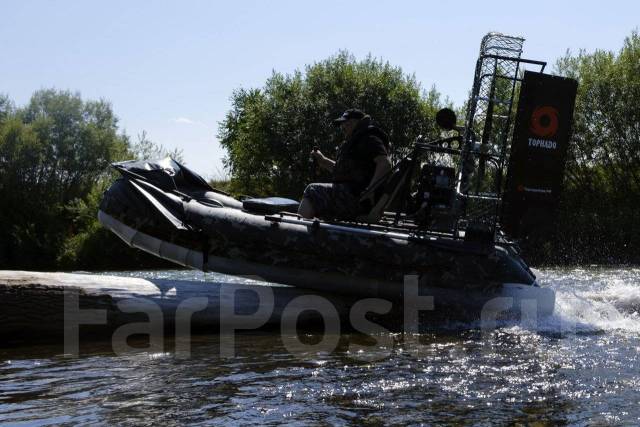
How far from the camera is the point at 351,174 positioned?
8.47 meters

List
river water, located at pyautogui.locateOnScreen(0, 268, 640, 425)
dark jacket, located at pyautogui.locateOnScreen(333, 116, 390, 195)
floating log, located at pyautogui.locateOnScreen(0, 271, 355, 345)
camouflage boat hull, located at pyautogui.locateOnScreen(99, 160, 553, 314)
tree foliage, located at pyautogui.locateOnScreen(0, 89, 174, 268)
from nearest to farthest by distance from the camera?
1. river water, located at pyautogui.locateOnScreen(0, 268, 640, 425)
2. floating log, located at pyautogui.locateOnScreen(0, 271, 355, 345)
3. camouflage boat hull, located at pyautogui.locateOnScreen(99, 160, 553, 314)
4. dark jacket, located at pyautogui.locateOnScreen(333, 116, 390, 195)
5. tree foliage, located at pyautogui.locateOnScreen(0, 89, 174, 268)

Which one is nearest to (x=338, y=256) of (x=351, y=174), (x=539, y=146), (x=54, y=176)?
(x=351, y=174)

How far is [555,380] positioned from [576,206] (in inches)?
957

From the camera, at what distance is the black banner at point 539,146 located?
771 centimetres

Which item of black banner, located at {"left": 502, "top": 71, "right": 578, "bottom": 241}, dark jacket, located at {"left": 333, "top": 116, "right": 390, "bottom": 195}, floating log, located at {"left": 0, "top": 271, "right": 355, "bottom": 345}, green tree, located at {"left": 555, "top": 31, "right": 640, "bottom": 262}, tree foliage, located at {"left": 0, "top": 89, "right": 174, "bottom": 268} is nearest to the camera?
floating log, located at {"left": 0, "top": 271, "right": 355, "bottom": 345}

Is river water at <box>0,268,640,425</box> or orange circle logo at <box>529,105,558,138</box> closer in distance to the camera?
river water at <box>0,268,640,425</box>

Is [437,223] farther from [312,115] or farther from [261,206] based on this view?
[312,115]

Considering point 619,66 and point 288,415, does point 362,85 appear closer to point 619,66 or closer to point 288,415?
point 619,66

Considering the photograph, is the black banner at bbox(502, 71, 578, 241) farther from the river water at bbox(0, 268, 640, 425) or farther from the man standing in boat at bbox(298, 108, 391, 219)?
the man standing in boat at bbox(298, 108, 391, 219)

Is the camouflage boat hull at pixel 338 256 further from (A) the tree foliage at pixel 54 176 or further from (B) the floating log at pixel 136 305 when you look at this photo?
(A) the tree foliage at pixel 54 176

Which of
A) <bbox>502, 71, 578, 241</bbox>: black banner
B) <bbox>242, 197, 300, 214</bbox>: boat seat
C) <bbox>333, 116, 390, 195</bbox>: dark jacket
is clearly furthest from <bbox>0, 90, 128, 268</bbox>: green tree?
<bbox>502, 71, 578, 241</bbox>: black banner

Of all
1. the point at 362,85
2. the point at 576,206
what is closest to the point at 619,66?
the point at 576,206

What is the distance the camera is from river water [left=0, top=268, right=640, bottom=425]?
188 inches

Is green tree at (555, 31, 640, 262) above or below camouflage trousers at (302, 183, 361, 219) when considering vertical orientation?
above
